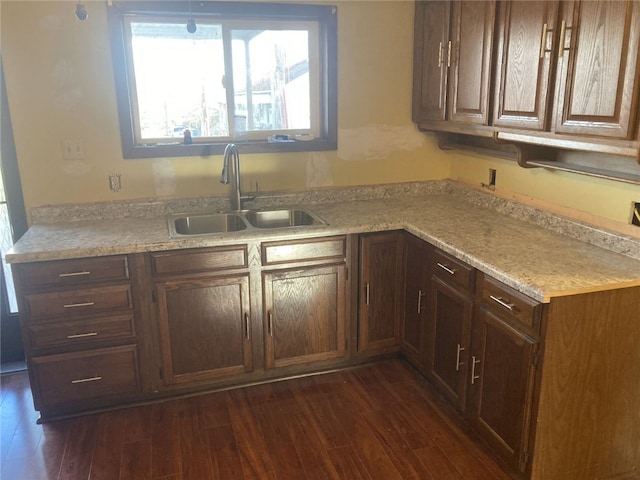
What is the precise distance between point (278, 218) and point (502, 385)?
62.4 inches

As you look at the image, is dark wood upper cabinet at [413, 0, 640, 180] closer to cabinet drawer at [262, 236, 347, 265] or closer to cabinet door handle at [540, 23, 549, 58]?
cabinet door handle at [540, 23, 549, 58]

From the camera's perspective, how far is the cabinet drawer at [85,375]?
8.11 feet

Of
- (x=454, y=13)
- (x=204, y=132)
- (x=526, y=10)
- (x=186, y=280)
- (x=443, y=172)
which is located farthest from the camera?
(x=443, y=172)

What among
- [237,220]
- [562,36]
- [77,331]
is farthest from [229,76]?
[562,36]

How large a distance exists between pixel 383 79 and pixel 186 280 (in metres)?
1.71

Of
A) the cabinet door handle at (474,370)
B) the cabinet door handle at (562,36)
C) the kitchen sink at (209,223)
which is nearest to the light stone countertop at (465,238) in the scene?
the kitchen sink at (209,223)

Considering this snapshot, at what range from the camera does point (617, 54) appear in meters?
1.84

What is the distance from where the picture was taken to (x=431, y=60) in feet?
9.98

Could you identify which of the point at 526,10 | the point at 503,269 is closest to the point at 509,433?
the point at 503,269

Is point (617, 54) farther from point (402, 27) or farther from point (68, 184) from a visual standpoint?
point (68, 184)

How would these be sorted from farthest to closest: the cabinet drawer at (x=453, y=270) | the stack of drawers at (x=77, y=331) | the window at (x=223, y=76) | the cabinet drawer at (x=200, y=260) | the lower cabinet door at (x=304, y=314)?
the window at (x=223, y=76)
the lower cabinet door at (x=304, y=314)
the cabinet drawer at (x=200, y=260)
the stack of drawers at (x=77, y=331)
the cabinet drawer at (x=453, y=270)

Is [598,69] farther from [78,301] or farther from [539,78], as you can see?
[78,301]

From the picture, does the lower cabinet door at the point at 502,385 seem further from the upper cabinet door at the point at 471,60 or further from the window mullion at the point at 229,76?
the window mullion at the point at 229,76

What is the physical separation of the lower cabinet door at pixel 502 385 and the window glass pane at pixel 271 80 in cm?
167
